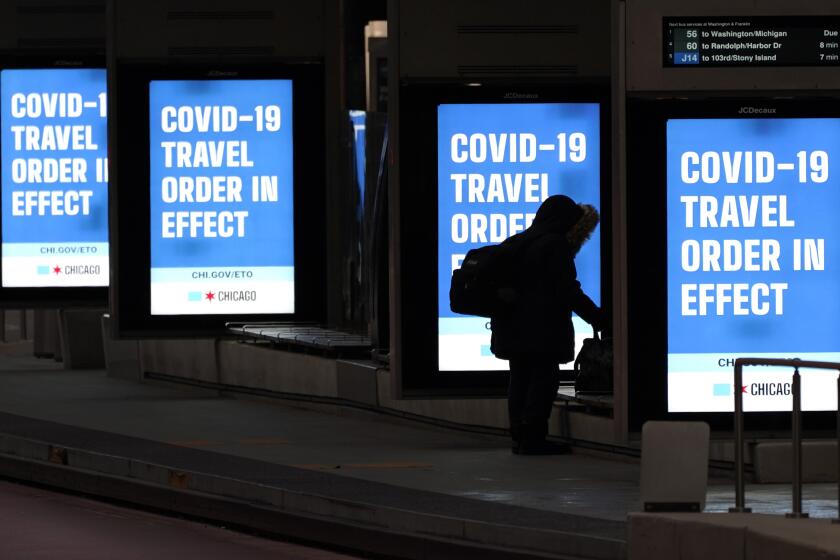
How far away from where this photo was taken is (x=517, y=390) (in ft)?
49.5

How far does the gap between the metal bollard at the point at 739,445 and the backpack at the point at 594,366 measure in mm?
4496

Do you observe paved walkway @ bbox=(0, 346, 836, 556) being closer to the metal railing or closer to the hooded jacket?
the metal railing

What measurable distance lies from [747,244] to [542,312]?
181cm

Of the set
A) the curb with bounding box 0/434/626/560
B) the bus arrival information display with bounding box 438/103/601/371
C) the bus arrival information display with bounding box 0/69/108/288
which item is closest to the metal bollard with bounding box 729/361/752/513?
the curb with bounding box 0/434/626/560

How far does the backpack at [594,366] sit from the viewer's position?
49.9ft

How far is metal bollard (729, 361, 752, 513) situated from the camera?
1046 cm

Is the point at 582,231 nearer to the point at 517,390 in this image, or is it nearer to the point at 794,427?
the point at 517,390

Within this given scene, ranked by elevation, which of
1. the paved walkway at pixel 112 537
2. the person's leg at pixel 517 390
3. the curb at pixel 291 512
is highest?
the person's leg at pixel 517 390

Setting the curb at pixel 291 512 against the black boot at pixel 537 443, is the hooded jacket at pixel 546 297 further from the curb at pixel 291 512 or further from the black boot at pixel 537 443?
the curb at pixel 291 512

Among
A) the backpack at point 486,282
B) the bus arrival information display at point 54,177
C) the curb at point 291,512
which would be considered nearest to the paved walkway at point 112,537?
the curb at point 291,512

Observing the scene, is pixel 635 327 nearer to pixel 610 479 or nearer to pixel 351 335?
pixel 610 479

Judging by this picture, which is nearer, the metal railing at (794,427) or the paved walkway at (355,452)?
the metal railing at (794,427)

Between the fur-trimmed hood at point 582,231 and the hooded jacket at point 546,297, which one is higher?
the fur-trimmed hood at point 582,231

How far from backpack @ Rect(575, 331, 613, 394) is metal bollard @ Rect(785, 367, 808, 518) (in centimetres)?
492
